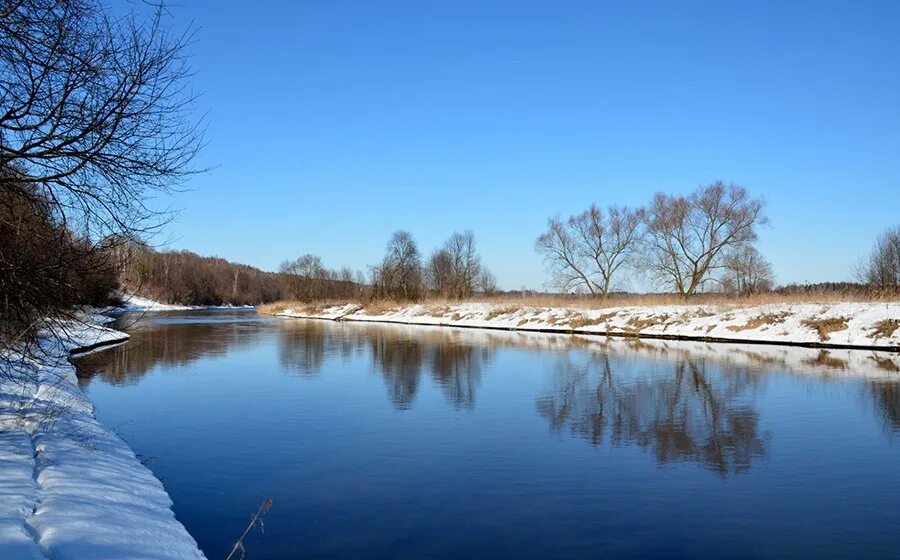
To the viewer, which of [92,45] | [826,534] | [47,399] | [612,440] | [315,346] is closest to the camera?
[92,45]

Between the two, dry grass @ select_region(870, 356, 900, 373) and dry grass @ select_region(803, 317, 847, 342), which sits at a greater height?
dry grass @ select_region(803, 317, 847, 342)

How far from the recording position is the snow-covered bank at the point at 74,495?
429 cm

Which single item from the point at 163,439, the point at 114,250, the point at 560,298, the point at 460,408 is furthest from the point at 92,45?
the point at 560,298

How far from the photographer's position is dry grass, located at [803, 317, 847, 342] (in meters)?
22.9

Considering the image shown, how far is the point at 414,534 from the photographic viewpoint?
5602 mm

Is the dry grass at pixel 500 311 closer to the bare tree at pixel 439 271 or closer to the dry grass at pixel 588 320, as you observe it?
the dry grass at pixel 588 320

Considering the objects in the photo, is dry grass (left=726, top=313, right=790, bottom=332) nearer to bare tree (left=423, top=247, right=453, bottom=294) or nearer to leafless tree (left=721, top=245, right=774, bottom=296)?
leafless tree (left=721, top=245, right=774, bottom=296)

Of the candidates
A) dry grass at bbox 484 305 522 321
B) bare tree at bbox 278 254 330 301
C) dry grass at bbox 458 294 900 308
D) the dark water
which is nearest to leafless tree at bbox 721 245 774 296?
dry grass at bbox 458 294 900 308

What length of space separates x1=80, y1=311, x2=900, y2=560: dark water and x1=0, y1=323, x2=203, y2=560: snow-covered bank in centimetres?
47

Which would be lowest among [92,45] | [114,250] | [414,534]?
[414,534]

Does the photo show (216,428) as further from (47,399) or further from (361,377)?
(361,377)

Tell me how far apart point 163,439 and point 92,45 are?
6081mm

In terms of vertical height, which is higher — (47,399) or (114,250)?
(114,250)

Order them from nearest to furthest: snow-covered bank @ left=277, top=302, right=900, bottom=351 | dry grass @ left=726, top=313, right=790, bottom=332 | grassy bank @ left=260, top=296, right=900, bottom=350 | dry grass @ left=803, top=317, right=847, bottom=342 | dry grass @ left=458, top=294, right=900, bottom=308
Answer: snow-covered bank @ left=277, top=302, right=900, bottom=351 → grassy bank @ left=260, top=296, right=900, bottom=350 → dry grass @ left=803, top=317, right=847, bottom=342 → dry grass @ left=726, top=313, right=790, bottom=332 → dry grass @ left=458, top=294, right=900, bottom=308
